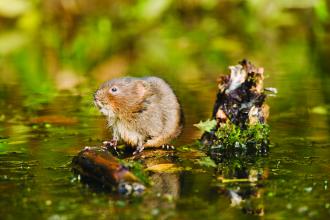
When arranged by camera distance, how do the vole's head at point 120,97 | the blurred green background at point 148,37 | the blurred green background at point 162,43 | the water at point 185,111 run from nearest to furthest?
1. the water at point 185,111
2. the vole's head at point 120,97
3. the blurred green background at point 162,43
4. the blurred green background at point 148,37

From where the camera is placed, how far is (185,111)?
10.1 metres

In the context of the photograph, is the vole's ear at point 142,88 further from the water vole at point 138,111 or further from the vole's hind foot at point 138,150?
the vole's hind foot at point 138,150

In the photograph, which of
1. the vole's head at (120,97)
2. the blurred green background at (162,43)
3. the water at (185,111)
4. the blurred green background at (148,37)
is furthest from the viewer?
the blurred green background at (148,37)

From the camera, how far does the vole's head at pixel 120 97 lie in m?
7.66

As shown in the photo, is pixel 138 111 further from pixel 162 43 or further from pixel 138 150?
pixel 162 43

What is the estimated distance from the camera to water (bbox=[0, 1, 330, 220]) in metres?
5.89

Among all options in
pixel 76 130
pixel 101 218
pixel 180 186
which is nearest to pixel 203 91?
pixel 76 130

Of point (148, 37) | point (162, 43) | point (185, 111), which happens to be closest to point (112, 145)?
point (185, 111)

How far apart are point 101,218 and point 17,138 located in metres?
3.35

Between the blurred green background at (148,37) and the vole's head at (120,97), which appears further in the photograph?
the blurred green background at (148,37)

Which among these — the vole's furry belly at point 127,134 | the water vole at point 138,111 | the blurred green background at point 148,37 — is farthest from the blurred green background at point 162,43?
the vole's furry belly at point 127,134

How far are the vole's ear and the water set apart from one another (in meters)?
0.67

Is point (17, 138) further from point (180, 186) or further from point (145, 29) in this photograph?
point (145, 29)

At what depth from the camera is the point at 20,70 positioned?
586 inches
